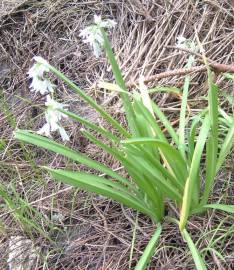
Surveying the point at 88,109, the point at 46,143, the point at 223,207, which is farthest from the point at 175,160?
the point at 88,109

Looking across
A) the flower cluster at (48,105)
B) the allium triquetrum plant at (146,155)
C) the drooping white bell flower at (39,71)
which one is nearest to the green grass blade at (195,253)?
the allium triquetrum plant at (146,155)

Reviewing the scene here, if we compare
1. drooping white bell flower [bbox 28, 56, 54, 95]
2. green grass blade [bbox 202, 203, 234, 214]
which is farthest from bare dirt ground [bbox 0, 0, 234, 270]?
drooping white bell flower [bbox 28, 56, 54, 95]

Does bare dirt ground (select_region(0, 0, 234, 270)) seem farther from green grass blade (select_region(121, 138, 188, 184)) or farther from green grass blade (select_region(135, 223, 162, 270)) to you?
green grass blade (select_region(121, 138, 188, 184))

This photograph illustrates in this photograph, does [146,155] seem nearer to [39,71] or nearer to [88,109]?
[39,71]

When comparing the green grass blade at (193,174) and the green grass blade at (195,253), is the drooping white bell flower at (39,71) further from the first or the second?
the green grass blade at (195,253)

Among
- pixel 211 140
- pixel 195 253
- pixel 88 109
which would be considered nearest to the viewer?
pixel 195 253
